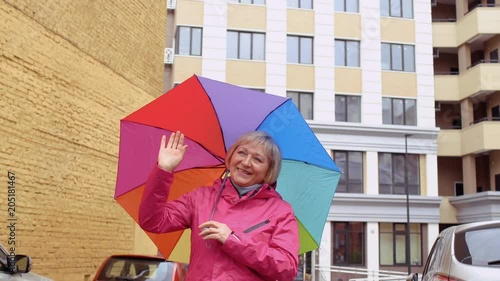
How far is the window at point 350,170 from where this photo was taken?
2917 centimetres

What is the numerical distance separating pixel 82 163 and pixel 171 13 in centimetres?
2130

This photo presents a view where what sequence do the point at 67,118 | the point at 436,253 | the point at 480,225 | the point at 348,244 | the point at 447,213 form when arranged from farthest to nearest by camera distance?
the point at 447,213, the point at 348,244, the point at 67,118, the point at 436,253, the point at 480,225

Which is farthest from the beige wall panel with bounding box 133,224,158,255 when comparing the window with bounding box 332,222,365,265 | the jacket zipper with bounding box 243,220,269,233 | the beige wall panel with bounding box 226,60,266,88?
the window with bounding box 332,222,365,265

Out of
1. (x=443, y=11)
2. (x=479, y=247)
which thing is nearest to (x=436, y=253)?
(x=479, y=247)

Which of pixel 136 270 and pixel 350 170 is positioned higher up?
pixel 350 170

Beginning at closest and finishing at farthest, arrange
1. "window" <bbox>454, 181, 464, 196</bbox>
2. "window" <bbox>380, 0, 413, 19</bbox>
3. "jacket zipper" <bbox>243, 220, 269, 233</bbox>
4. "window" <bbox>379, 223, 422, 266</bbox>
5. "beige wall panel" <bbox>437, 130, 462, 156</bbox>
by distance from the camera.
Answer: "jacket zipper" <bbox>243, 220, 269, 233</bbox>
"window" <bbox>379, 223, 422, 266</bbox>
"window" <bbox>380, 0, 413, 19</bbox>
"beige wall panel" <bbox>437, 130, 462, 156</bbox>
"window" <bbox>454, 181, 464, 196</bbox>

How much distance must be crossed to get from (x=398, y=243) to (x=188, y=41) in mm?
14605

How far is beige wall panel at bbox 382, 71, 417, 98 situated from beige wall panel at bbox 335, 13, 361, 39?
8.40 ft

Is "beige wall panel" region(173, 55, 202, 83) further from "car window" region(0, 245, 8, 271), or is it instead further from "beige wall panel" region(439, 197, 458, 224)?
"car window" region(0, 245, 8, 271)

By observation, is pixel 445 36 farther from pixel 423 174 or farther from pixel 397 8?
pixel 423 174

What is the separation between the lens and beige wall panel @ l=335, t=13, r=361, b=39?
30188mm

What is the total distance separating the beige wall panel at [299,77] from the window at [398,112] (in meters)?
3.97

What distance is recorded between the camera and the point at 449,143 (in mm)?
31641

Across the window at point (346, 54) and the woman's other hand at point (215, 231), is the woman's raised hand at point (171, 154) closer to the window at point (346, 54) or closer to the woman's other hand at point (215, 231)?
the woman's other hand at point (215, 231)
